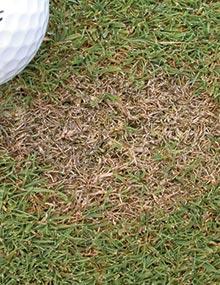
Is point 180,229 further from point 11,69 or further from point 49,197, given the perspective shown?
point 11,69

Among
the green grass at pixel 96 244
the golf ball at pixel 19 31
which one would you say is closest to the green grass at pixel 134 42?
the golf ball at pixel 19 31

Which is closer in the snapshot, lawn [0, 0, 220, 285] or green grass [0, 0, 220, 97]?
lawn [0, 0, 220, 285]

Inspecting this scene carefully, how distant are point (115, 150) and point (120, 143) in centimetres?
4

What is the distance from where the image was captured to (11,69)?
2.57 metres

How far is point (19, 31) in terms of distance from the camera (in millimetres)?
2516

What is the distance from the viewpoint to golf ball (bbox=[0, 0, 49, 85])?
2473 millimetres

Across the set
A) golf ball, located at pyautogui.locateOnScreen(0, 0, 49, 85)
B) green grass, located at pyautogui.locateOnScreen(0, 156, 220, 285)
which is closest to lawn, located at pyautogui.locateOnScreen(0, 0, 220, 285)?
green grass, located at pyautogui.locateOnScreen(0, 156, 220, 285)

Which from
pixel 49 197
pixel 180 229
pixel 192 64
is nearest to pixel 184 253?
pixel 180 229

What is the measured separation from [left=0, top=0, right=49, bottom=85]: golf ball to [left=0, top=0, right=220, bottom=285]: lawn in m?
0.17

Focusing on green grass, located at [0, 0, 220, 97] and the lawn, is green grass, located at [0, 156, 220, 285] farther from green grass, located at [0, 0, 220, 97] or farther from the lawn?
green grass, located at [0, 0, 220, 97]

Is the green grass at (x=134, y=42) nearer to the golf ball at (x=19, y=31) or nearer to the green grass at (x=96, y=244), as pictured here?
the golf ball at (x=19, y=31)

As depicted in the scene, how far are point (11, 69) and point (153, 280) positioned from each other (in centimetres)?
97

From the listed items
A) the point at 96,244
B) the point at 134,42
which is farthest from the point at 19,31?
the point at 96,244

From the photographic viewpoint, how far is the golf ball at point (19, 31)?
2473 mm
